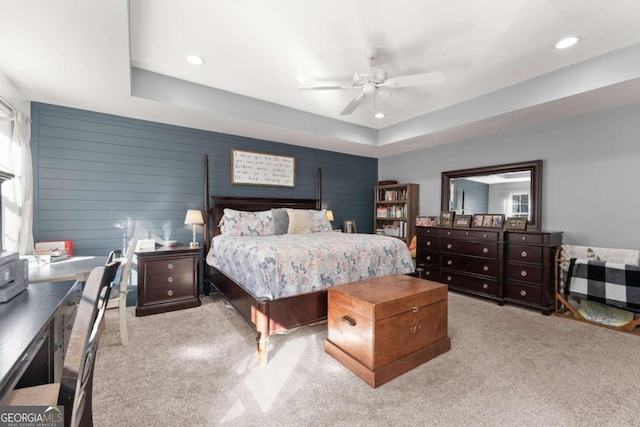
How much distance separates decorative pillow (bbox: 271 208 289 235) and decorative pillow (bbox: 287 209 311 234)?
0.06 m

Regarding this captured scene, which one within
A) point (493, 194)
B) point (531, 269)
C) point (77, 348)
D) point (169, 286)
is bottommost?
point (169, 286)

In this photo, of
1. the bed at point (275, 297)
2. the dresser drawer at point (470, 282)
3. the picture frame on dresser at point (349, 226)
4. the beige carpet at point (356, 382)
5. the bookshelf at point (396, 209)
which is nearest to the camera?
the beige carpet at point (356, 382)

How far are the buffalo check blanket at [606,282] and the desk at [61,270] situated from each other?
4.71m

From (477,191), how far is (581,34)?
2.48 meters

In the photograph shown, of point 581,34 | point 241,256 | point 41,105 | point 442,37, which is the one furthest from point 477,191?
point 41,105

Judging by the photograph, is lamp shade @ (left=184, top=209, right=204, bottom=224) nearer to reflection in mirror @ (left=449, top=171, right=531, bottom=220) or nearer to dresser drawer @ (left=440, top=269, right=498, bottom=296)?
dresser drawer @ (left=440, top=269, right=498, bottom=296)

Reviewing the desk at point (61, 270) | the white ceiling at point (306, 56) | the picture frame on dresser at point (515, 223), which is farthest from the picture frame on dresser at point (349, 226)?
the desk at point (61, 270)

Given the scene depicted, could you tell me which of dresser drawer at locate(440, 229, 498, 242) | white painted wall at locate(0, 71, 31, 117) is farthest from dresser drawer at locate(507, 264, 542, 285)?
white painted wall at locate(0, 71, 31, 117)

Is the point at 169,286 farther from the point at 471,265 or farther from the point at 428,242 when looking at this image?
the point at 471,265

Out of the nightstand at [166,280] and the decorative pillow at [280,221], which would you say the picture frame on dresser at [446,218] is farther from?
the nightstand at [166,280]

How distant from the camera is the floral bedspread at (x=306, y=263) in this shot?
2.56m

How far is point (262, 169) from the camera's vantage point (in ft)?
15.9

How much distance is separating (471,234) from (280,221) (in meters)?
2.73

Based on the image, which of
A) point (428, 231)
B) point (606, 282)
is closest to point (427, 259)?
point (428, 231)
